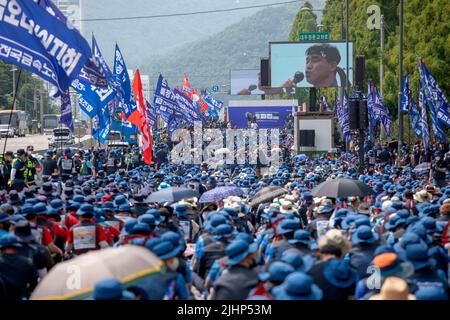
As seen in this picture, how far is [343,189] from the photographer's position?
17.9 meters

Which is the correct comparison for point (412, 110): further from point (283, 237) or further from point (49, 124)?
point (49, 124)

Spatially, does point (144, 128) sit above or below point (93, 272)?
above

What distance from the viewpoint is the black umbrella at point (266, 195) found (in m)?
19.6

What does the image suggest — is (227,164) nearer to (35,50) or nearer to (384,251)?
(35,50)

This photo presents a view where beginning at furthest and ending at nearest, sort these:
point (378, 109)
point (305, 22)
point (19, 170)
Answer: point (305, 22) → point (378, 109) → point (19, 170)

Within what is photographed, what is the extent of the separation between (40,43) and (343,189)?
5.84m

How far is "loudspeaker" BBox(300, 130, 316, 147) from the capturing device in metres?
52.3

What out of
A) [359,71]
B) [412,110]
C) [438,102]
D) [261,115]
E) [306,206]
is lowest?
[306,206]

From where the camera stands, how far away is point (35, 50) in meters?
18.3

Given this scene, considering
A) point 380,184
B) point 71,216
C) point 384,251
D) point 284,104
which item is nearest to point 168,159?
point 380,184

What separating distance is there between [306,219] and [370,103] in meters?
24.9

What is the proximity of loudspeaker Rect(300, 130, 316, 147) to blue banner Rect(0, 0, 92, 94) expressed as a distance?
33217mm

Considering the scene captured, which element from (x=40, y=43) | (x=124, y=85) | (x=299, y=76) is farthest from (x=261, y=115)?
(x=40, y=43)

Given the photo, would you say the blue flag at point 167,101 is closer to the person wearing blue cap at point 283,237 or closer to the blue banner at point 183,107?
the blue banner at point 183,107
